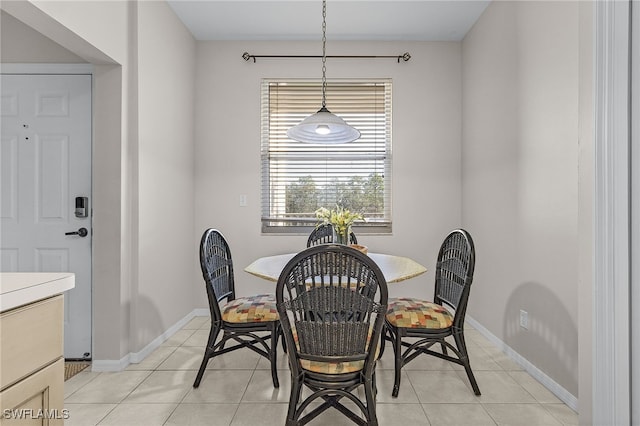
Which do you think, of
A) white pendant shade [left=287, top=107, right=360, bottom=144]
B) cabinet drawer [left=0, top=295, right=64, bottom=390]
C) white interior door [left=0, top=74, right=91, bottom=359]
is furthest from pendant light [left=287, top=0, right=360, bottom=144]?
cabinet drawer [left=0, top=295, right=64, bottom=390]

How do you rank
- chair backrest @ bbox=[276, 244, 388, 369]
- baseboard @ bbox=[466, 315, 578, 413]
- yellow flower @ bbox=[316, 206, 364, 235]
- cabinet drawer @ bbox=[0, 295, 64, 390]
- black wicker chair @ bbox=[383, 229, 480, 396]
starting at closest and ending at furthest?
cabinet drawer @ bbox=[0, 295, 64, 390]
chair backrest @ bbox=[276, 244, 388, 369]
baseboard @ bbox=[466, 315, 578, 413]
black wicker chair @ bbox=[383, 229, 480, 396]
yellow flower @ bbox=[316, 206, 364, 235]

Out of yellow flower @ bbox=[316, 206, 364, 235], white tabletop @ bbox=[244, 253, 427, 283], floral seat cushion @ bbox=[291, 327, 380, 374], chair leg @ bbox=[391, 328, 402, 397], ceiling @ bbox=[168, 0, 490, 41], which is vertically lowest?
chair leg @ bbox=[391, 328, 402, 397]

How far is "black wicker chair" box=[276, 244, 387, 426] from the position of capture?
1.48 m

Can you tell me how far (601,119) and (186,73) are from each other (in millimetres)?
3334

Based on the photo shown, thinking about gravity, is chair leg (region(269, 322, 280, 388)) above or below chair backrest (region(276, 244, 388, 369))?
below

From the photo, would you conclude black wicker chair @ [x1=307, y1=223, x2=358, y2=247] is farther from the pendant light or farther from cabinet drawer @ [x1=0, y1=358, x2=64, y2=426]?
cabinet drawer @ [x1=0, y1=358, x2=64, y2=426]

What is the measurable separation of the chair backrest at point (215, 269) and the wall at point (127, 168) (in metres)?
0.65

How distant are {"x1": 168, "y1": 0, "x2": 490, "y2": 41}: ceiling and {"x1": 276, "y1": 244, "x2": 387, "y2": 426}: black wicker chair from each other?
2509 millimetres

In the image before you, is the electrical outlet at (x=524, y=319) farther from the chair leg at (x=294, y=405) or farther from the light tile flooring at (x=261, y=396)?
the chair leg at (x=294, y=405)

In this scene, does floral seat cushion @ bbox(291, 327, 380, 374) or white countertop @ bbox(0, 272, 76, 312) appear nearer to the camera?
white countertop @ bbox(0, 272, 76, 312)

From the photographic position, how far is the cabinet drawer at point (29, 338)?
86 centimetres

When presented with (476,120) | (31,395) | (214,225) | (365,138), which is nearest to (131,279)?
(214,225)

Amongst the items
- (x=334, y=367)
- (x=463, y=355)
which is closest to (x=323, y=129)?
(x=334, y=367)

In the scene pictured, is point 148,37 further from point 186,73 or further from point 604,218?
point 604,218
